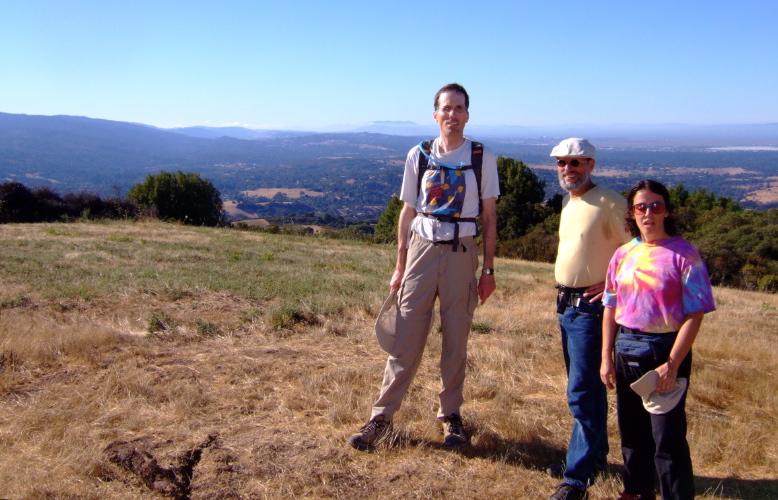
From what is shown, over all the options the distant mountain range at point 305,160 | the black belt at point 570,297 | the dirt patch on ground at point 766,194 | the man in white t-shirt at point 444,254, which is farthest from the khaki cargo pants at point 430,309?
the dirt patch on ground at point 766,194

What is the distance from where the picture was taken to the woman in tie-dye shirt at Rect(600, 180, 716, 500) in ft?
6.94

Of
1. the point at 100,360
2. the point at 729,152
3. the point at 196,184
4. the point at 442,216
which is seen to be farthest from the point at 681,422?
the point at 729,152

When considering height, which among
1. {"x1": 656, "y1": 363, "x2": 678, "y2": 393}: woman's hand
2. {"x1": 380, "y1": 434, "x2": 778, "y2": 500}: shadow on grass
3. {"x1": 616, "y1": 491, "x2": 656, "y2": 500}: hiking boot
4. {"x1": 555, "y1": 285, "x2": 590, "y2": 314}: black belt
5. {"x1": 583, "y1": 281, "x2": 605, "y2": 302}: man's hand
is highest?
{"x1": 583, "y1": 281, "x2": 605, "y2": 302}: man's hand

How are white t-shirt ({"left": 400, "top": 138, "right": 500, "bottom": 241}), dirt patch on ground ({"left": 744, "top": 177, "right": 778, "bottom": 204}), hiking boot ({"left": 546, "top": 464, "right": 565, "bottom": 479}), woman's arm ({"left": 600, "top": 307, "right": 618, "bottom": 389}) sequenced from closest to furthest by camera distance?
woman's arm ({"left": 600, "top": 307, "right": 618, "bottom": 389})
hiking boot ({"left": 546, "top": 464, "right": 565, "bottom": 479})
white t-shirt ({"left": 400, "top": 138, "right": 500, "bottom": 241})
dirt patch on ground ({"left": 744, "top": 177, "right": 778, "bottom": 204})

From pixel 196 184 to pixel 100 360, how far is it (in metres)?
39.7

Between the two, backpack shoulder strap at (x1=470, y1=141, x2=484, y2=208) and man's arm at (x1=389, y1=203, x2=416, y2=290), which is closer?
backpack shoulder strap at (x1=470, y1=141, x2=484, y2=208)

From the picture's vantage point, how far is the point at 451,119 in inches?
114

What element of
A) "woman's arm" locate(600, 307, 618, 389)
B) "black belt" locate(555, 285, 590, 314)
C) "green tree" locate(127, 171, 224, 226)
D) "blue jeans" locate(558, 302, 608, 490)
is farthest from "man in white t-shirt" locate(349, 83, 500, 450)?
"green tree" locate(127, 171, 224, 226)

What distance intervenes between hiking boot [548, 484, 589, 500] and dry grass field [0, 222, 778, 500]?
0.15 metres

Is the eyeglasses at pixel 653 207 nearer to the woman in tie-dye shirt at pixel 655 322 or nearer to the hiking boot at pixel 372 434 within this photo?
the woman in tie-dye shirt at pixel 655 322

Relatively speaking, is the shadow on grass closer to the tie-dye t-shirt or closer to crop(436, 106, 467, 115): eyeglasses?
the tie-dye t-shirt

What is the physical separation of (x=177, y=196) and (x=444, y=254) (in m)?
41.2

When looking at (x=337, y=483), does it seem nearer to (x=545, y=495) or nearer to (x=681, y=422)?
(x=545, y=495)

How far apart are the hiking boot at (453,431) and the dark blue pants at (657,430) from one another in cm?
95
